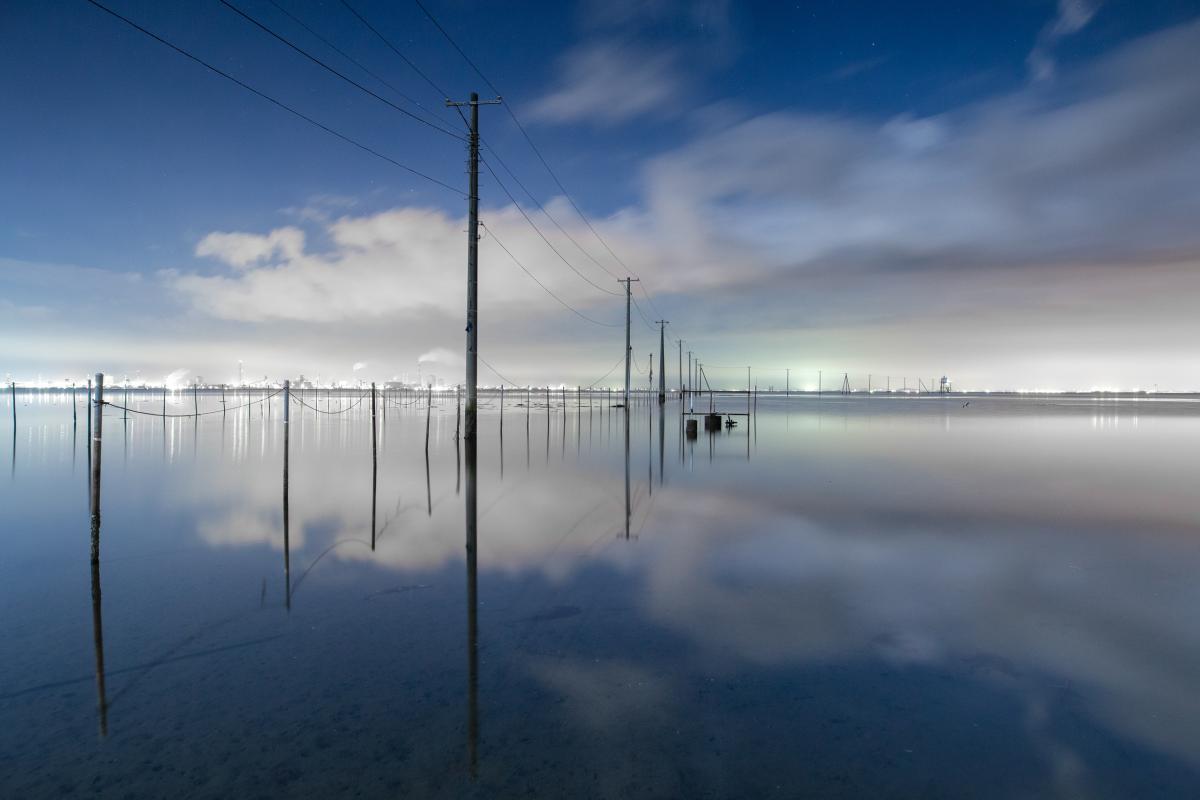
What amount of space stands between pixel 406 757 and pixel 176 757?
1552 mm

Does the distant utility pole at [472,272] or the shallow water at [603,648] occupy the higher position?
the distant utility pole at [472,272]

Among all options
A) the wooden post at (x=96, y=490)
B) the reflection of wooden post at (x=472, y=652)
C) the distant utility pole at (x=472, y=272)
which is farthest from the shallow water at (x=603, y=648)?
the distant utility pole at (x=472, y=272)

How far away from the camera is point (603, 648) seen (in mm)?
5730

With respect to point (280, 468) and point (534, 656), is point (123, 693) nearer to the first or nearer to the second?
point (534, 656)

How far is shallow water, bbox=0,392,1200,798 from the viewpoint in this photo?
3898 millimetres

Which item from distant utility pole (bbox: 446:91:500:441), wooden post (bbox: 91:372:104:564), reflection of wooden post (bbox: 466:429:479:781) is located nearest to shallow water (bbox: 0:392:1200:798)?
reflection of wooden post (bbox: 466:429:479:781)

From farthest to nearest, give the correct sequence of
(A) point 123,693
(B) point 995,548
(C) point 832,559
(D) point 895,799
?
(B) point 995,548 → (C) point 832,559 → (A) point 123,693 → (D) point 895,799

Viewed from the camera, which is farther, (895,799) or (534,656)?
(534,656)

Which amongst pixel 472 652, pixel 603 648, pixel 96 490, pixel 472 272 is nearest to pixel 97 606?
pixel 96 490

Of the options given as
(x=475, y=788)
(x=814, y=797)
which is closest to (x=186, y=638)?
(x=475, y=788)

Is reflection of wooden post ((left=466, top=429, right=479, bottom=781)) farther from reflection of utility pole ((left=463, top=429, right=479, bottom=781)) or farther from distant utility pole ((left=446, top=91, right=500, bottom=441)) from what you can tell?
distant utility pole ((left=446, top=91, right=500, bottom=441))

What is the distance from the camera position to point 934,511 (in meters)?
12.4

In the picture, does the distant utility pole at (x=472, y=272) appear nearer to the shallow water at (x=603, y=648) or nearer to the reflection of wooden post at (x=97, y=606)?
the shallow water at (x=603, y=648)

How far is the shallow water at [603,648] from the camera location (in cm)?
390
